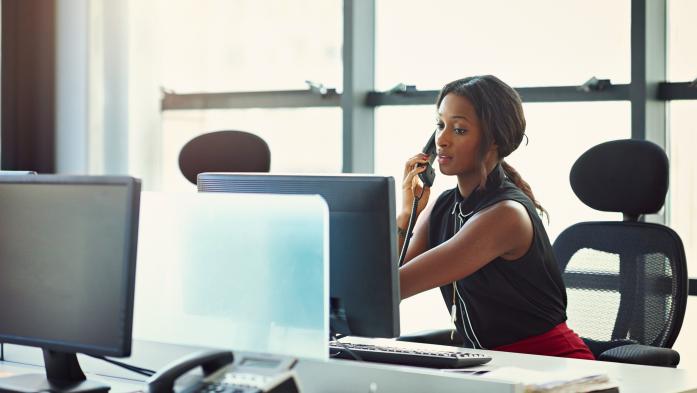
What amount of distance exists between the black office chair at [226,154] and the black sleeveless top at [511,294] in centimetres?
92

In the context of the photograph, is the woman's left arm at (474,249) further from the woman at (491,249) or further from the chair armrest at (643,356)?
the chair armrest at (643,356)

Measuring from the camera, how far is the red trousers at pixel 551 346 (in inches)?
104

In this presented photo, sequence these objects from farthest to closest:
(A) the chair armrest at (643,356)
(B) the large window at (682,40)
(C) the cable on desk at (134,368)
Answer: (B) the large window at (682,40)
(A) the chair armrest at (643,356)
(C) the cable on desk at (134,368)

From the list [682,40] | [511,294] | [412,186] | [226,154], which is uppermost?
[682,40]

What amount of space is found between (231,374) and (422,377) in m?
0.34

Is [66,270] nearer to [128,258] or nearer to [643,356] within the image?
[128,258]

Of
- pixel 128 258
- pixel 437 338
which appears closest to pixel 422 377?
pixel 128 258

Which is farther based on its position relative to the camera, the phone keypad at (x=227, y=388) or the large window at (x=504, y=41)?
the large window at (x=504, y=41)

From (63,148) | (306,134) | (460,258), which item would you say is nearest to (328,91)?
(306,134)

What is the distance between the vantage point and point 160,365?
2.14m

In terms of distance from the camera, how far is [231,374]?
5.67 ft

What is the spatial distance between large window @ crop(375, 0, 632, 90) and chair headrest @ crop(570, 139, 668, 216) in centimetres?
91

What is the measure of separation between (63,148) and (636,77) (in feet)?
8.52

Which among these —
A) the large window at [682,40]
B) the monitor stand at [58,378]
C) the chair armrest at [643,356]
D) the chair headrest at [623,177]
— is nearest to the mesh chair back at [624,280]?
the chair headrest at [623,177]
